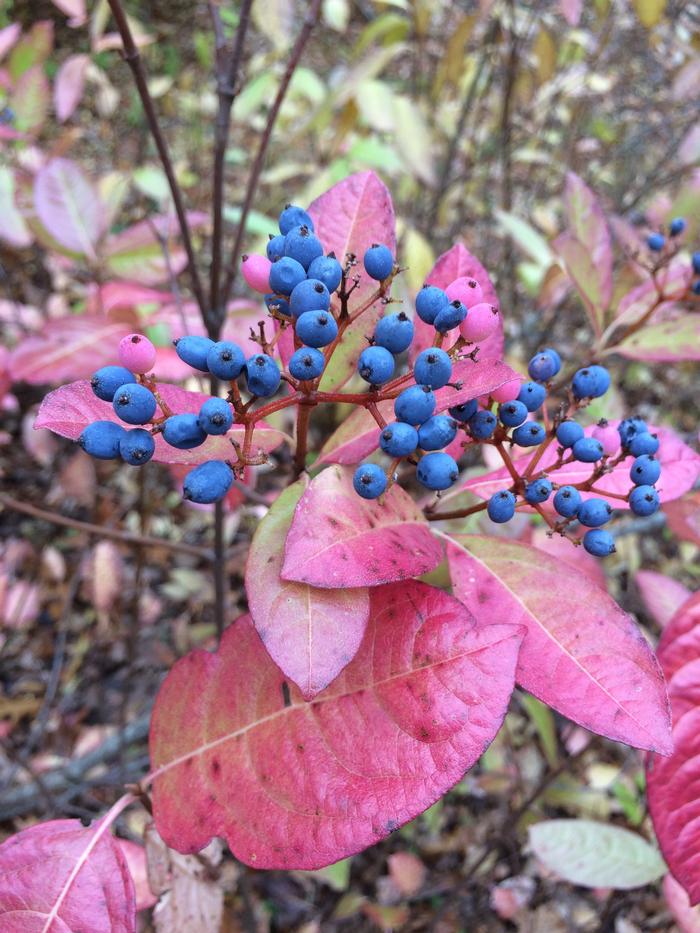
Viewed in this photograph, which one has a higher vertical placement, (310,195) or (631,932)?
(310,195)

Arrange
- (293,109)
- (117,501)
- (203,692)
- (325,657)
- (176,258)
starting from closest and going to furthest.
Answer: (325,657)
(203,692)
(176,258)
(117,501)
(293,109)

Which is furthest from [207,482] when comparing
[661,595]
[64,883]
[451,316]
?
[661,595]

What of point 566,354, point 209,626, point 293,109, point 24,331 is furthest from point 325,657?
point 293,109

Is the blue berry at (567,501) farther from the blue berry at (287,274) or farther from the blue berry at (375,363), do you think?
the blue berry at (287,274)

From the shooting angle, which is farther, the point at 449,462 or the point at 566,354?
the point at 566,354

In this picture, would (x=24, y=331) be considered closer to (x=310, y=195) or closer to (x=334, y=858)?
(x=310, y=195)

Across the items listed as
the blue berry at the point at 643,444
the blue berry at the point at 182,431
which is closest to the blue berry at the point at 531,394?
the blue berry at the point at 643,444
